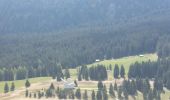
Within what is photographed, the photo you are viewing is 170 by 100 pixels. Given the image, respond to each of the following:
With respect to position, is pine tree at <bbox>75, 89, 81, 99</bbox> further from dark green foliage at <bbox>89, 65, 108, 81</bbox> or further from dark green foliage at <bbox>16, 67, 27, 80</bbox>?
dark green foliage at <bbox>16, 67, 27, 80</bbox>

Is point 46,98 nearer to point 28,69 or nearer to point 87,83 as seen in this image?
point 87,83

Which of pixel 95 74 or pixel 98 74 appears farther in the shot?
pixel 95 74

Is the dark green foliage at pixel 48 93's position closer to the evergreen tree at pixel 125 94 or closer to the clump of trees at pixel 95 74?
the evergreen tree at pixel 125 94

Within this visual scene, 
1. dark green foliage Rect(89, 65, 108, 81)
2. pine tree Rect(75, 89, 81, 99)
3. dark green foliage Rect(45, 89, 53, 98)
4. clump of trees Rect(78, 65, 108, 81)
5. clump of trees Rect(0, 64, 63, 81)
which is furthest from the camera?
clump of trees Rect(0, 64, 63, 81)

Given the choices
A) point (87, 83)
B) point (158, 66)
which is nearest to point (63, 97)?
point (87, 83)

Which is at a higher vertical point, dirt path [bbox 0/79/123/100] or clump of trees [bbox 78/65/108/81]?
clump of trees [bbox 78/65/108/81]

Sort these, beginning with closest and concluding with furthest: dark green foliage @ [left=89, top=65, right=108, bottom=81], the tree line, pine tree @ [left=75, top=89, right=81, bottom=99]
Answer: pine tree @ [left=75, top=89, right=81, bottom=99]
the tree line
dark green foliage @ [left=89, top=65, right=108, bottom=81]

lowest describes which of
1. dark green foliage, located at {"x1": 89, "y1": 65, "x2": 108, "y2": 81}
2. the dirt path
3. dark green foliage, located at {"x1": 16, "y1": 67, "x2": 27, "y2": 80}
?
the dirt path

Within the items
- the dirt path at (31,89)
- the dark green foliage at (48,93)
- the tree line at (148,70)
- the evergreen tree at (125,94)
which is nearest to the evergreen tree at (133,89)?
the evergreen tree at (125,94)

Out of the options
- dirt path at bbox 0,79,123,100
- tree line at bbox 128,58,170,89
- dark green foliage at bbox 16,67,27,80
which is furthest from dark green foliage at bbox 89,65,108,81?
dark green foliage at bbox 16,67,27,80

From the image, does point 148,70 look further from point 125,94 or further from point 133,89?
point 125,94

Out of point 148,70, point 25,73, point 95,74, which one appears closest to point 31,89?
point 95,74
